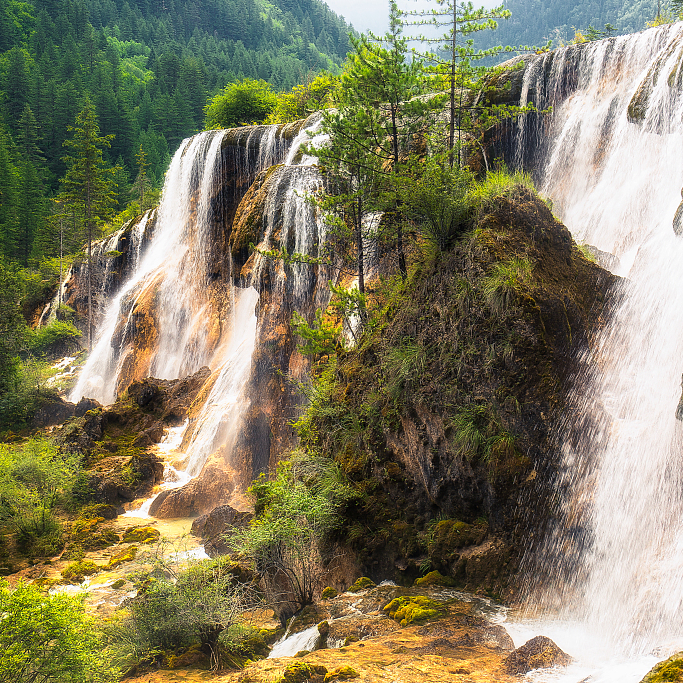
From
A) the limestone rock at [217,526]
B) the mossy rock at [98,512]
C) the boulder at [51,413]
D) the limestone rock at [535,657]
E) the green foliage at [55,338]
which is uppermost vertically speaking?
the green foliage at [55,338]

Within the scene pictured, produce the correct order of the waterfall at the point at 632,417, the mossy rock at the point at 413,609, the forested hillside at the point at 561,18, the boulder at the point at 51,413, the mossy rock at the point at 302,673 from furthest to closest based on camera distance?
1. the forested hillside at the point at 561,18
2. the boulder at the point at 51,413
3. the mossy rock at the point at 413,609
4. the waterfall at the point at 632,417
5. the mossy rock at the point at 302,673

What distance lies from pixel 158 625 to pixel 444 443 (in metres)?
5.16

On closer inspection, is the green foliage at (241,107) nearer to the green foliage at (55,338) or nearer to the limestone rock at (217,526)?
the green foliage at (55,338)

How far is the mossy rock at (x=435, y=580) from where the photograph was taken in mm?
8336

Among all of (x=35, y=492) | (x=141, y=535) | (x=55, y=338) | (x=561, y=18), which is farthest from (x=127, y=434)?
(x=561, y=18)

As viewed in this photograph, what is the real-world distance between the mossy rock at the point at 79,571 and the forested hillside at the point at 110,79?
3447 centimetres

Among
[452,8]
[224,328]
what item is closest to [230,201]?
[224,328]

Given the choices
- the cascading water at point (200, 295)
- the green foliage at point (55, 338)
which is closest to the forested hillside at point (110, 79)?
the green foliage at point (55, 338)

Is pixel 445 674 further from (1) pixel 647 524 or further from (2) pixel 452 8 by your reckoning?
(2) pixel 452 8

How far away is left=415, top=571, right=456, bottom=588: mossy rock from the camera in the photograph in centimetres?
834

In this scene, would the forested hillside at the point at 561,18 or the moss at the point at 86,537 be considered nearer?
the moss at the point at 86,537

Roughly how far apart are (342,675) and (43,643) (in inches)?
136

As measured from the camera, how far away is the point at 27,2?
9238cm

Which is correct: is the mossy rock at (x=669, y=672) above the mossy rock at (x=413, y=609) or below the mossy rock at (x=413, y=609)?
above
